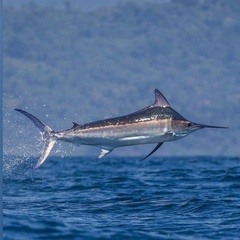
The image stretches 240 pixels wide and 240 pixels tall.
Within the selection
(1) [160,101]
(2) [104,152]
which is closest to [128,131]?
(2) [104,152]

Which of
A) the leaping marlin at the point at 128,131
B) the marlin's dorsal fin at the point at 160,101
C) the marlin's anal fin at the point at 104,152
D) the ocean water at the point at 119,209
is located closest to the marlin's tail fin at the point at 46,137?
the leaping marlin at the point at 128,131

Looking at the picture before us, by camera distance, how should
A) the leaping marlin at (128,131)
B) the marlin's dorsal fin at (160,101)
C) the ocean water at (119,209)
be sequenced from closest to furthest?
the ocean water at (119,209) < the leaping marlin at (128,131) < the marlin's dorsal fin at (160,101)

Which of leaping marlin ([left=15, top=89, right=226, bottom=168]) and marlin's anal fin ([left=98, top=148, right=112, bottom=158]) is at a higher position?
leaping marlin ([left=15, top=89, right=226, bottom=168])

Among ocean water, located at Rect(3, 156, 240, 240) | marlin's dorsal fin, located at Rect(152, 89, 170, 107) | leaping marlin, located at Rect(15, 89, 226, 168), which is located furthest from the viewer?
marlin's dorsal fin, located at Rect(152, 89, 170, 107)

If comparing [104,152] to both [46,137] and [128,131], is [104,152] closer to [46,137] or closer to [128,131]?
[128,131]

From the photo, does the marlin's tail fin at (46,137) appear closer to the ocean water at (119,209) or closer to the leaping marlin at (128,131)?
the leaping marlin at (128,131)

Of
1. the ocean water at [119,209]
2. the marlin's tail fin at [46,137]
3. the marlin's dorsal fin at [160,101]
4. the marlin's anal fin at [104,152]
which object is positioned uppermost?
the marlin's dorsal fin at [160,101]

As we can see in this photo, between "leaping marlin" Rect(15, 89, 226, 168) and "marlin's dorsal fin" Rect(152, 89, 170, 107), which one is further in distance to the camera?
"marlin's dorsal fin" Rect(152, 89, 170, 107)

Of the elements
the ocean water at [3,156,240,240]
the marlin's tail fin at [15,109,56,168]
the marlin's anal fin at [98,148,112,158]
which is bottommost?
the ocean water at [3,156,240,240]

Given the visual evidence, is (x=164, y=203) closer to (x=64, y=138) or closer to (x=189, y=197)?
(x=189, y=197)

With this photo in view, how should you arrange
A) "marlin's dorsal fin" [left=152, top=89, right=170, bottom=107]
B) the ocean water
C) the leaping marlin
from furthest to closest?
"marlin's dorsal fin" [left=152, top=89, right=170, bottom=107] < the leaping marlin < the ocean water

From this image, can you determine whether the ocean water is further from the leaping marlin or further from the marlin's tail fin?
the leaping marlin

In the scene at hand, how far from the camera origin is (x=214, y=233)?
13.3 meters

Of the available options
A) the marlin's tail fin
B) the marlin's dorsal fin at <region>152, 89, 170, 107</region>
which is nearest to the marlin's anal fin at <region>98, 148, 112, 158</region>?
the marlin's tail fin
